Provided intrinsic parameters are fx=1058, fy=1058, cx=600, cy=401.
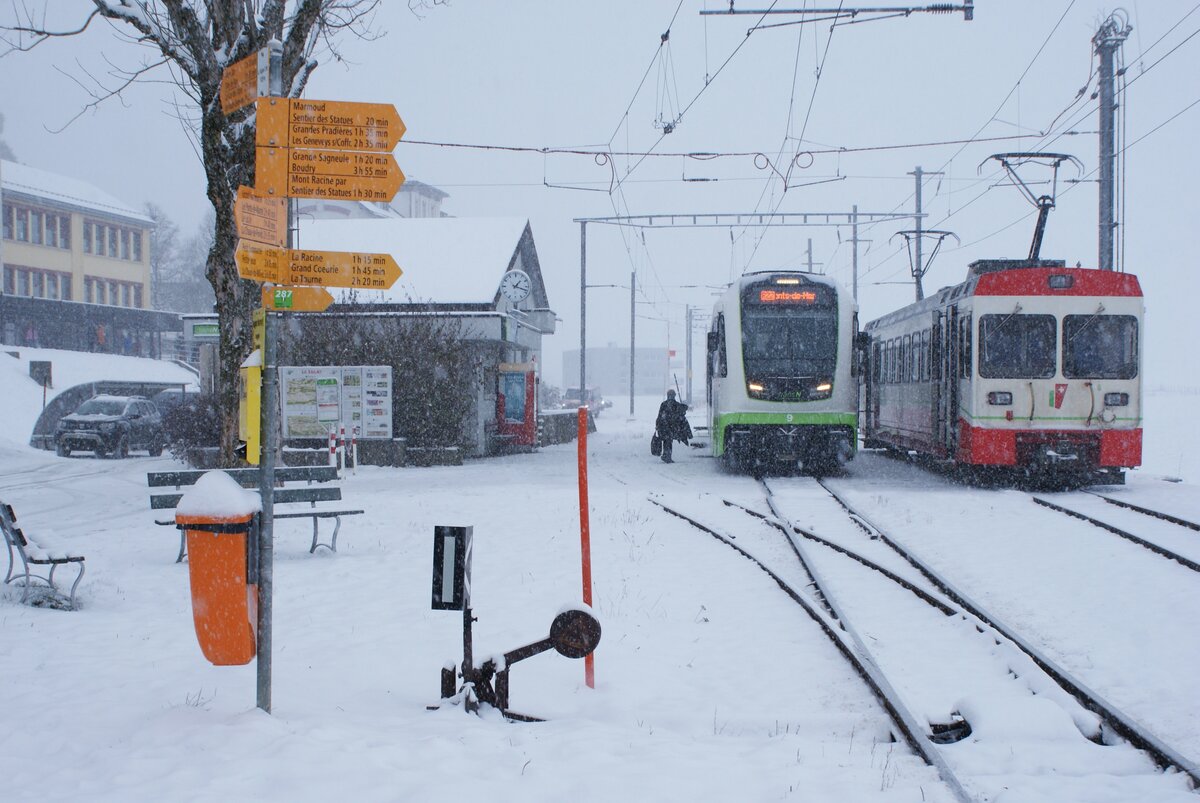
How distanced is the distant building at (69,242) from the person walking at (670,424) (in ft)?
123

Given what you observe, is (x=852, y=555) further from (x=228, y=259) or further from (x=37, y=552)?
(x=228, y=259)

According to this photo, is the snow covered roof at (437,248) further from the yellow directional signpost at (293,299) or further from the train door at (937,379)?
the yellow directional signpost at (293,299)

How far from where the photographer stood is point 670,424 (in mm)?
22734

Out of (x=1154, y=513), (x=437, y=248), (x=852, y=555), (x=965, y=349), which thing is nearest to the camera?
(x=852, y=555)

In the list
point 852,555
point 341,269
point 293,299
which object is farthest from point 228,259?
point 293,299

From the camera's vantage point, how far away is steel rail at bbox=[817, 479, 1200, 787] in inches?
178

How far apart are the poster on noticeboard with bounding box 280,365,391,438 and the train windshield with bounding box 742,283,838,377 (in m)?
7.71

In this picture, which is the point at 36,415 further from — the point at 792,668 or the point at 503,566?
the point at 792,668

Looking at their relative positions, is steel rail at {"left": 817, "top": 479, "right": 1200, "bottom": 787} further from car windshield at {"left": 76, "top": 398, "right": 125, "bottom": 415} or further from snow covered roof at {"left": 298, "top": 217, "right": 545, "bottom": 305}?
car windshield at {"left": 76, "top": 398, "right": 125, "bottom": 415}

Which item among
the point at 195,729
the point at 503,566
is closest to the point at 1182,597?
the point at 503,566

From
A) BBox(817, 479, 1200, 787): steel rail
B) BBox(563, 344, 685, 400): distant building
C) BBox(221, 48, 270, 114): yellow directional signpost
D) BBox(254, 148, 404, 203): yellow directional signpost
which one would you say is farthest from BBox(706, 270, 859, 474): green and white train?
BBox(563, 344, 685, 400): distant building

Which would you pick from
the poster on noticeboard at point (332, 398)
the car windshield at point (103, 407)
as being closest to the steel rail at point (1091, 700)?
the poster on noticeboard at point (332, 398)

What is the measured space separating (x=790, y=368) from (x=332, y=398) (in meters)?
9.46

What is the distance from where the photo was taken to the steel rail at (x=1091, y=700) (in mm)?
4523
